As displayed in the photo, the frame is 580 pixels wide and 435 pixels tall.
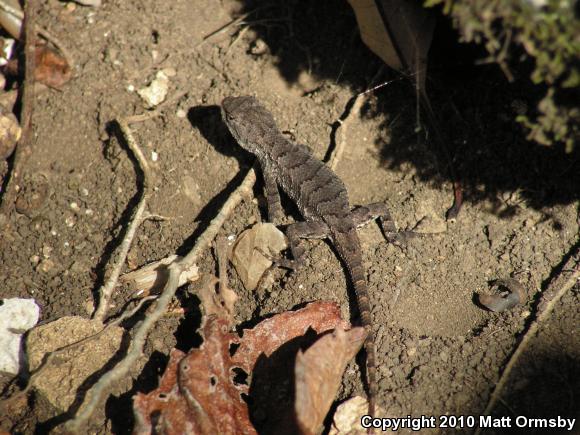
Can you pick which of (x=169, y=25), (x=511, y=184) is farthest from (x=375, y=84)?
(x=169, y=25)

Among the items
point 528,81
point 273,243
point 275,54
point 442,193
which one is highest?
point 528,81

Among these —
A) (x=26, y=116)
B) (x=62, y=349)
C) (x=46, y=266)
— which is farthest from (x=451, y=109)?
(x=26, y=116)

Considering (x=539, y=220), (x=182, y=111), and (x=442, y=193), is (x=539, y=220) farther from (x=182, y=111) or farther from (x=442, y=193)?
(x=182, y=111)

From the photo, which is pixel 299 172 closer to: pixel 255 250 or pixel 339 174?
pixel 339 174

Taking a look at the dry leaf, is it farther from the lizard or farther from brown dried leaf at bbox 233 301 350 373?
brown dried leaf at bbox 233 301 350 373

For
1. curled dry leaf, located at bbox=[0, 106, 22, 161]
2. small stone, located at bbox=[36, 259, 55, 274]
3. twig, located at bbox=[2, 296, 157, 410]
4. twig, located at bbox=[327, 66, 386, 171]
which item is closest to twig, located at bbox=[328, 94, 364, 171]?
twig, located at bbox=[327, 66, 386, 171]

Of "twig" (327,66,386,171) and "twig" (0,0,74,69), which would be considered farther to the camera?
"twig" (0,0,74,69)

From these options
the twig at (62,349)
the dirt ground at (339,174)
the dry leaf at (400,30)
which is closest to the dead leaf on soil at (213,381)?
the dirt ground at (339,174)
